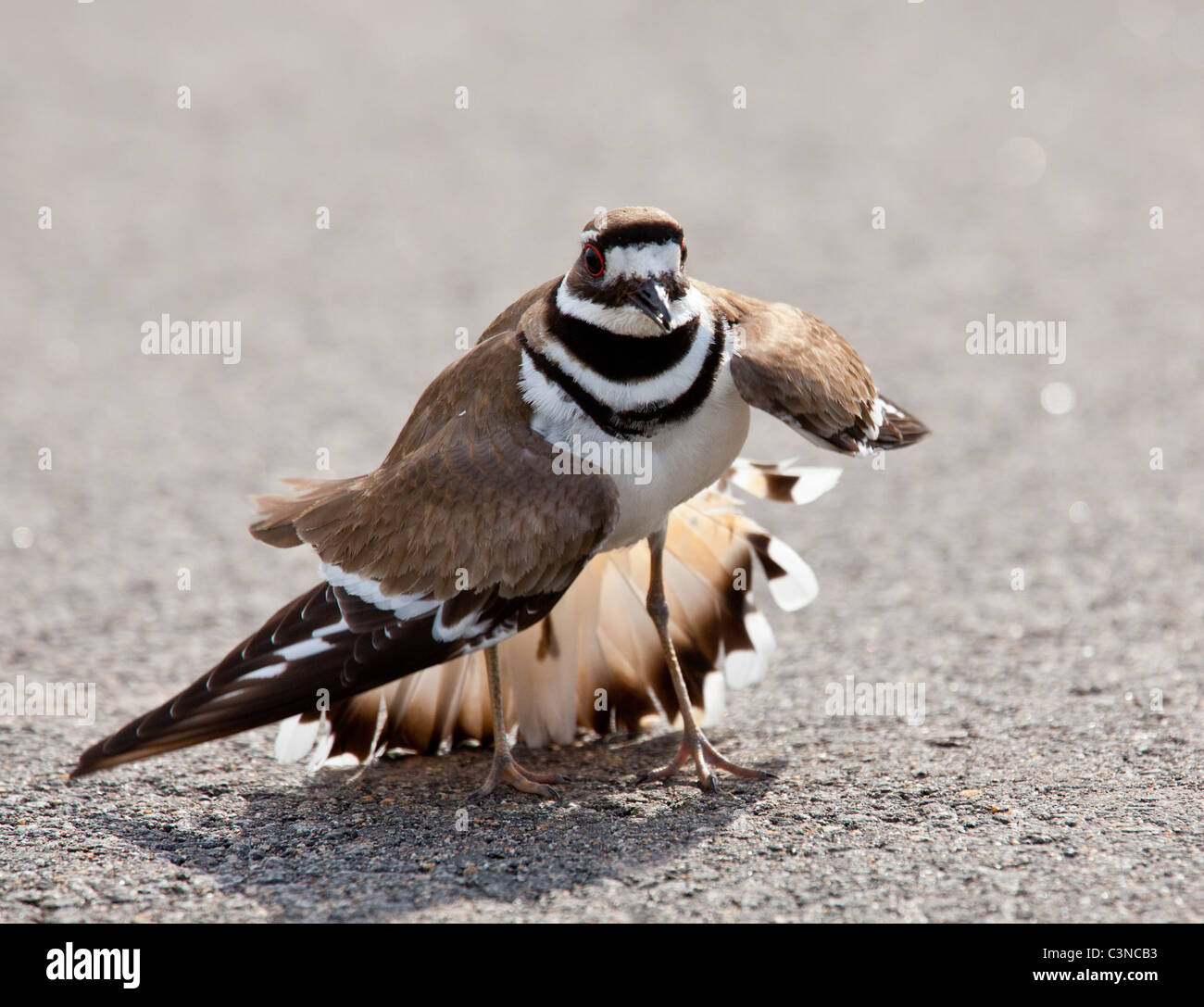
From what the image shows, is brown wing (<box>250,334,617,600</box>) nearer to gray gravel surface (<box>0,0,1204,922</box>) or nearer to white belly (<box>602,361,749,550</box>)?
white belly (<box>602,361,749,550</box>)

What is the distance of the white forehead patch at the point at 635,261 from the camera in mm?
4535

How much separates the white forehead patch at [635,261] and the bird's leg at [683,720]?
99cm

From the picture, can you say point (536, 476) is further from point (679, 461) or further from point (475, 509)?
point (679, 461)

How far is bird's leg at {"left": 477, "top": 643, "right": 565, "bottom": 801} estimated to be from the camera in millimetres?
4945

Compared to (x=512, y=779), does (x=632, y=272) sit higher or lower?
higher

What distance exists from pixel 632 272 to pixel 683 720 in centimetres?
166

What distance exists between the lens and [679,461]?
4.71 metres

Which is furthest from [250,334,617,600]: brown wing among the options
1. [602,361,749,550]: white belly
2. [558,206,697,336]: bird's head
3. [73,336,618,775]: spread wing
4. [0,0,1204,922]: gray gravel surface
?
[0,0,1204,922]: gray gravel surface

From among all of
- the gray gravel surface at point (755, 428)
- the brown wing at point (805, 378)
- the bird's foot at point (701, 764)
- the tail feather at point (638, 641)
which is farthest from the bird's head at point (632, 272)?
the gray gravel surface at point (755, 428)

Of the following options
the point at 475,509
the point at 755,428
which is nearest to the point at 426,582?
the point at 475,509
